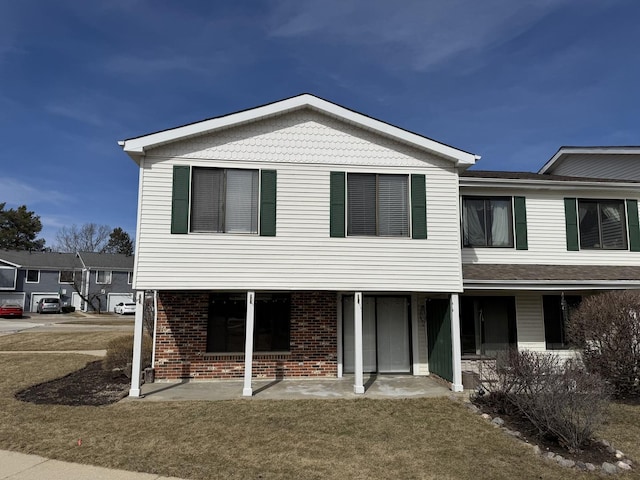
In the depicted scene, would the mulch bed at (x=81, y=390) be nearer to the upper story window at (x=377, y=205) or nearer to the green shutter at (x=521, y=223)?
the upper story window at (x=377, y=205)

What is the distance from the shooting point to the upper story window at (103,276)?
47750 millimetres

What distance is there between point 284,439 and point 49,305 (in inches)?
1783

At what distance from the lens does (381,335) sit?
11.9 m

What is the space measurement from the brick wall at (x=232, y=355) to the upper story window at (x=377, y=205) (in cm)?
229

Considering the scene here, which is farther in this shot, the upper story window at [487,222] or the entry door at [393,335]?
the upper story window at [487,222]

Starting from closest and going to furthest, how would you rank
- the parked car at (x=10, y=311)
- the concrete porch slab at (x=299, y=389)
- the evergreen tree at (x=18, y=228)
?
1. the concrete porch slab at (x=299, y=389)
2. the parked car at (x=10, y=311)
3. the evergreen tree at (x=18, y=228)

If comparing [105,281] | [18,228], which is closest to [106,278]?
[105,281]

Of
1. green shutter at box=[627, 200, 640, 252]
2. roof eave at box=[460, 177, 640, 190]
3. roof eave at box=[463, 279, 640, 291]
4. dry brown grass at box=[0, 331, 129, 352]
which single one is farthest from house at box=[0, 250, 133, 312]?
green shutter at box=[627, 200, 640, 252]

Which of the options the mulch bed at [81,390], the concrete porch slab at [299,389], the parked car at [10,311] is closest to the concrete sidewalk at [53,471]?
the mulch bed at [81,390]

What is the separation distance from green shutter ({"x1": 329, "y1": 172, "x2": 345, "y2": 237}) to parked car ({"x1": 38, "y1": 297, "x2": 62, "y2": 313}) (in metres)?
43.3

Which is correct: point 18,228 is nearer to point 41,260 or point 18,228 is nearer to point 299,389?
point 41,260

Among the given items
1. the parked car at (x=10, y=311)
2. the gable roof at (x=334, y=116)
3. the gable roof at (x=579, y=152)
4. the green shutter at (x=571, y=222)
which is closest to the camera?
the gable roof at (x=334, y=116)

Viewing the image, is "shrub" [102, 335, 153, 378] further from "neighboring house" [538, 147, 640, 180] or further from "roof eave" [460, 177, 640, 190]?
"neighboring house" [538, 147, 640, 180]

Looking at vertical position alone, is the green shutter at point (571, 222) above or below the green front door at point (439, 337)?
above
